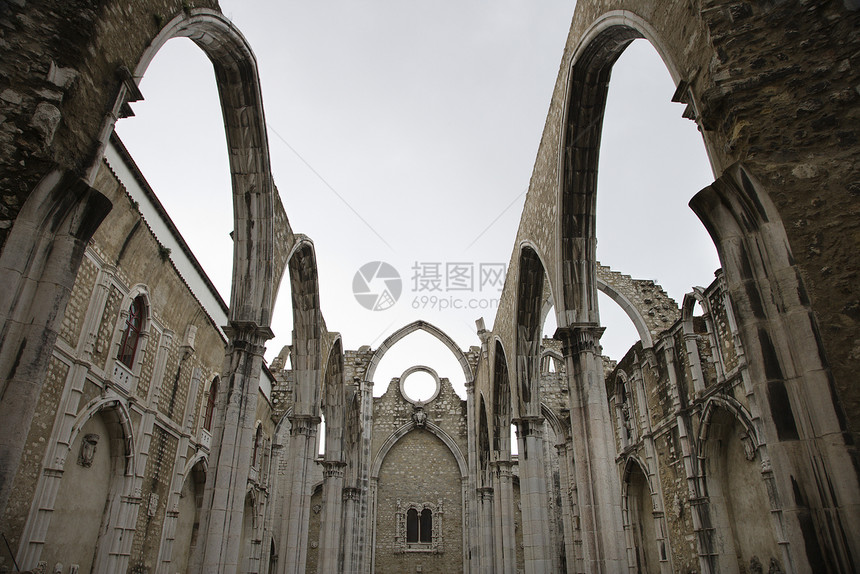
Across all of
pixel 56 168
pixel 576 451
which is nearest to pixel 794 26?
pixel 56 168

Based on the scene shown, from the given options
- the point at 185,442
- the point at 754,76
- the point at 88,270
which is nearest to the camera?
the point at 754,76

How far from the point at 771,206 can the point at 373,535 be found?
20527 mm

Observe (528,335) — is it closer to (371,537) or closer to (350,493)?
(350,493)

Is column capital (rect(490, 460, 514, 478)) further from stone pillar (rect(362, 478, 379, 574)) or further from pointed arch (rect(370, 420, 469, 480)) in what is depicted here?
stone pillar (rect(362, 478, 379, 574))

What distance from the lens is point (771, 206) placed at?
3246 mm

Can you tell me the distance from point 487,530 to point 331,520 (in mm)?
5506

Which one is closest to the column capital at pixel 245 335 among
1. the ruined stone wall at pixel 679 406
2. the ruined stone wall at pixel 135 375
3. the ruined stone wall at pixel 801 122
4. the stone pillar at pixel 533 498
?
the ruined stone wall at pixel 135 375

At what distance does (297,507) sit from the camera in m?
11.9

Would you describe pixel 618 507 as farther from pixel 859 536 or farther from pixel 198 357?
pixel 198 357

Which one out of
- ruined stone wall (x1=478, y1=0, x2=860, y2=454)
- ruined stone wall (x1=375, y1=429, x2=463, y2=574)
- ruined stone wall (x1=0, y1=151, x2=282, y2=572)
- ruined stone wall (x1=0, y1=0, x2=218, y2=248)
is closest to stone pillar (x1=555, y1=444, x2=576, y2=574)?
ruined stone wall (x1=375, y1=429, x2=463, y2=574)

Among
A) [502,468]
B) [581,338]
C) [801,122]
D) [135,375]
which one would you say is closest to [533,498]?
[502,468]

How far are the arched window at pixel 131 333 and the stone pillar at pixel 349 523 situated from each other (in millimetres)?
10943

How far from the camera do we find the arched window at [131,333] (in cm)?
1049

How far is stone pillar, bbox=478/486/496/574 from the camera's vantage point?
55.4ft
